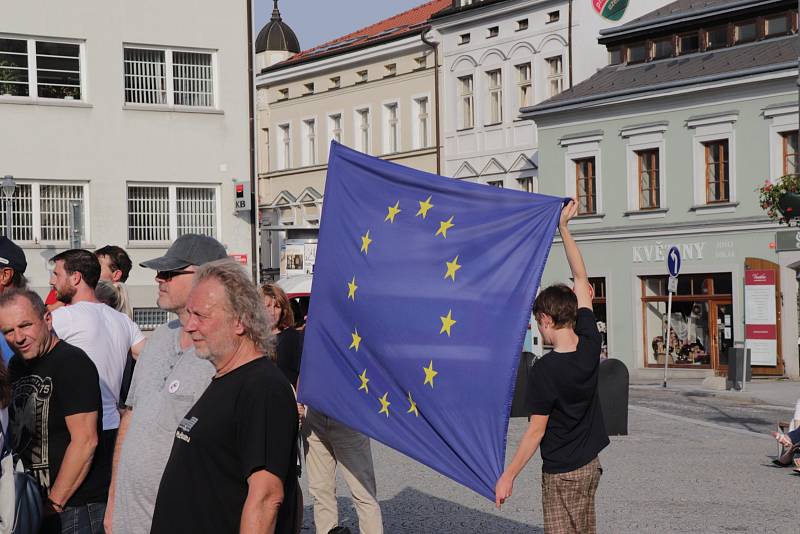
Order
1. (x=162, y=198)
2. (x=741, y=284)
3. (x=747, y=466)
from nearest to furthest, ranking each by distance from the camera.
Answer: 1. (x=747, y=466)
2. (x=162, y=198)
3. (x=741, y=284)

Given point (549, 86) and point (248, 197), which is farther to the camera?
point (549, 86)

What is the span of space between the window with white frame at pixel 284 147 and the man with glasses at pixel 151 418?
54.2 meters

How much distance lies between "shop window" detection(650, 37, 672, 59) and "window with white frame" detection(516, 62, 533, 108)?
17.8ft

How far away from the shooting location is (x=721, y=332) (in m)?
39.1

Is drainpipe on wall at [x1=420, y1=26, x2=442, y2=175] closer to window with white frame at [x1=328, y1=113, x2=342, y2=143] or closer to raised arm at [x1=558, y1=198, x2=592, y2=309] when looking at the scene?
window with white frame at [x1=328, y1=113, x2=342, y2=143]

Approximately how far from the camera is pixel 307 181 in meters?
58.2

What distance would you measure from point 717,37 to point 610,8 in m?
5.90

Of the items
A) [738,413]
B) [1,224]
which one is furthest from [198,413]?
[1,224]

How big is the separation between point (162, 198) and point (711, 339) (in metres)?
15.5

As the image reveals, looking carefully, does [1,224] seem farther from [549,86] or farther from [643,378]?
[549,86]

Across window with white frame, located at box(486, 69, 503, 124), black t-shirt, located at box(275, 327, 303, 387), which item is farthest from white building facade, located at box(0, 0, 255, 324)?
black t-shirt, located at box(275, 327, 303, 387)

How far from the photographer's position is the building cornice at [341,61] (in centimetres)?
5238

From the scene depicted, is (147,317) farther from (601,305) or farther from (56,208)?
(601,305)

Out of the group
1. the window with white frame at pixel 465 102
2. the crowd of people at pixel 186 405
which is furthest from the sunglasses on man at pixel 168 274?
the window with white frame at pixel 465 102
